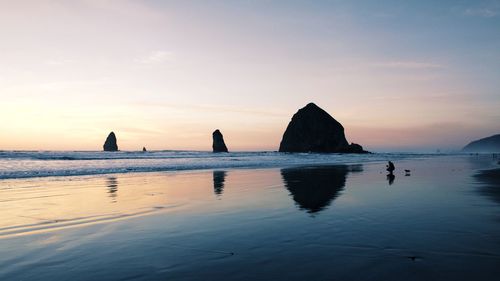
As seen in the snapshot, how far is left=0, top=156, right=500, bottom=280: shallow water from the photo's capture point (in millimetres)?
4465

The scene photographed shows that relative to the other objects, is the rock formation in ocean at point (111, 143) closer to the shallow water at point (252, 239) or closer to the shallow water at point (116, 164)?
the shallow water at point (116, 164)

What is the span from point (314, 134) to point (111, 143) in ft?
321

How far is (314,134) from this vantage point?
446 ft

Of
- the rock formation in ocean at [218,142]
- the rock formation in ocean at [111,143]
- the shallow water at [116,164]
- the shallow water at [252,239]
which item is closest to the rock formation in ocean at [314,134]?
the rock formation in ocean at [218,142]

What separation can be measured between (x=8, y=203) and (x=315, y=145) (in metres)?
125

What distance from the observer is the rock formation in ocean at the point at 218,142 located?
133250 millimetres

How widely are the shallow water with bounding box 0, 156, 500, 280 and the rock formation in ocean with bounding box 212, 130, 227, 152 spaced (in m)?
122

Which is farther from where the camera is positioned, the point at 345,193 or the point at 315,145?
the point at 315,145

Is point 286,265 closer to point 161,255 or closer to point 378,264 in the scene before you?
point 378,264

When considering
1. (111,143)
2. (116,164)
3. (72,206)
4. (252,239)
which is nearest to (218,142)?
(111,143)

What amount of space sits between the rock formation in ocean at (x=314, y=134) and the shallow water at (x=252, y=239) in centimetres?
11672

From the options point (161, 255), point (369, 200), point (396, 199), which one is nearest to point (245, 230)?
point (161, 255)

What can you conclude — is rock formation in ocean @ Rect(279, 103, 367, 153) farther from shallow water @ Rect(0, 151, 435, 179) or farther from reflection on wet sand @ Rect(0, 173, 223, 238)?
reflection on wet sand @ Rect(0, 173, 223, 238)

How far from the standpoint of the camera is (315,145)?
131500 mm
